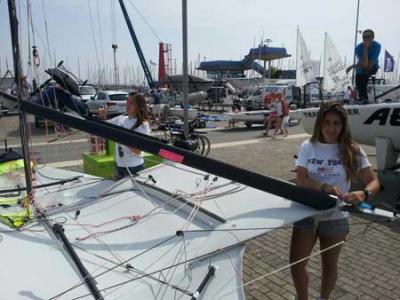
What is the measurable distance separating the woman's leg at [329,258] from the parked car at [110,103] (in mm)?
16825

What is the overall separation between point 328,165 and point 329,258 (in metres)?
0.71

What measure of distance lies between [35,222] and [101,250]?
0.75 meters

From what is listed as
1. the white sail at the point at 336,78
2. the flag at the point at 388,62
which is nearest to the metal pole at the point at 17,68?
the white sail at the point at 336,78

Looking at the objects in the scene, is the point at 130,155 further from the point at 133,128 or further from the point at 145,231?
the point at 145,231

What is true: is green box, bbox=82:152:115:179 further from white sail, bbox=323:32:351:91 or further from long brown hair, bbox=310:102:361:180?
white sail, bbox=323:32:351:91

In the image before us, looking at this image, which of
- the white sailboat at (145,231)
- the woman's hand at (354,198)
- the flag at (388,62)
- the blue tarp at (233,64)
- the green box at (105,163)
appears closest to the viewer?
the white sailboat at (145,231)

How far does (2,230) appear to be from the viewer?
2.75 m

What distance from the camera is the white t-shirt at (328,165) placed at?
9.25 feet

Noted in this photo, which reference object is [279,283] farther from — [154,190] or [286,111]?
[286,111]

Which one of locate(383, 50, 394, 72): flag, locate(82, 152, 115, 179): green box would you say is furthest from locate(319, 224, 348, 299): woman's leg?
locate(383, 50, 394, 72): flag

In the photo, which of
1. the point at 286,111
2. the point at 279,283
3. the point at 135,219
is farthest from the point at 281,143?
the point at 135,219

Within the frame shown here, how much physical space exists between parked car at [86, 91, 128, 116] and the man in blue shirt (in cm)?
1384

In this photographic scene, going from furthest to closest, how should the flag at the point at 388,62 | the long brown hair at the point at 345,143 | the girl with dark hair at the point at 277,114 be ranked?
1. the flag at the point at 388,62
2. the girl with dark hair at the point at 277,114
3. the long brown hair at the point at 345,143

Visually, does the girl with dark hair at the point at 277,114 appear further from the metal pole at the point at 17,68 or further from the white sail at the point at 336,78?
the metal pole at the point at 17,68
